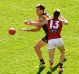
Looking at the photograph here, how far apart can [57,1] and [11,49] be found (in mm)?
11555

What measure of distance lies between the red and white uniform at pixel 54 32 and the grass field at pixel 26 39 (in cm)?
165

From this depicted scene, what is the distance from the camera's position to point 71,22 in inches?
1003

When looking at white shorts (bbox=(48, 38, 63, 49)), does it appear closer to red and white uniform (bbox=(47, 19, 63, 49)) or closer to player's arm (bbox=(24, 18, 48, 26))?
red and white uniform (bbox=(47, 19, 63, 49))

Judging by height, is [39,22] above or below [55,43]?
above

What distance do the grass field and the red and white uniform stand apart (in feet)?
5.40

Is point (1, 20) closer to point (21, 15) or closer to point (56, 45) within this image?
point (21, 15)

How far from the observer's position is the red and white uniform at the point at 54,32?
1497cm

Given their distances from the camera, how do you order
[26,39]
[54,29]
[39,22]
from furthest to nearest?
[26,39], [39,22], [54,29]

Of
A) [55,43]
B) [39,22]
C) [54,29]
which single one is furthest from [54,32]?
[39,22]

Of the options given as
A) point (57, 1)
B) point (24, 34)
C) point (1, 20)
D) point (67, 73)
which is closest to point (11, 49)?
point (24, 34)

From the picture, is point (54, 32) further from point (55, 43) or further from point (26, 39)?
point (26, 39)

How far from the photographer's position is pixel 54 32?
15.1 metres

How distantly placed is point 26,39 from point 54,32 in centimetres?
718

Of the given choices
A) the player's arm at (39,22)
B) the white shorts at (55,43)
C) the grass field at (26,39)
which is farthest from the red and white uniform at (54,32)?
the grass field at (26,39)
